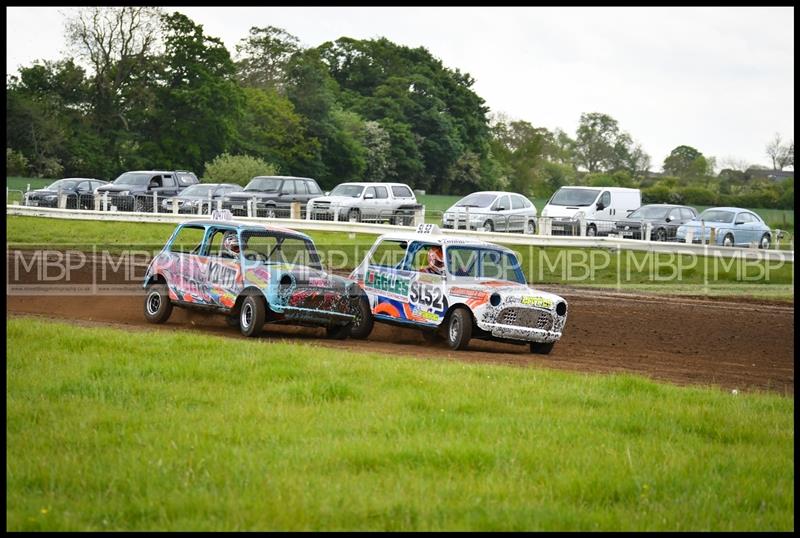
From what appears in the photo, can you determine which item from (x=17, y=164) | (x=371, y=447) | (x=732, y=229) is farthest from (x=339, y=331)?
(x=17, y=164)

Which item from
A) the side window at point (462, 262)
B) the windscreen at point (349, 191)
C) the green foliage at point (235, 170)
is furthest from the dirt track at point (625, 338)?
the green foliage at point (235, 170)

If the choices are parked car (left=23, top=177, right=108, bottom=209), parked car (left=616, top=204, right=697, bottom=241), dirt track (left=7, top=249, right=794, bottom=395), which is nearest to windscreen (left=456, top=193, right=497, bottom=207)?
parked car (left=616, top=204, right=697, bottom=241)

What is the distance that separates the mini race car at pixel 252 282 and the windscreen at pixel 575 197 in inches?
1013

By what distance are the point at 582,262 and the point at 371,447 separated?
23.8m

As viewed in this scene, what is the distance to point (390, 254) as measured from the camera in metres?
17.8

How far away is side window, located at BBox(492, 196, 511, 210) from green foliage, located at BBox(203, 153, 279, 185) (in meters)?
26.8

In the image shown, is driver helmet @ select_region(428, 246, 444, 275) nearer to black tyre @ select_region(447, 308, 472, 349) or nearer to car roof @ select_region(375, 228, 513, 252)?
car roof @ select_region(375, 228, 513, 252)

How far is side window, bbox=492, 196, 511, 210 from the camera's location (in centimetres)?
4178

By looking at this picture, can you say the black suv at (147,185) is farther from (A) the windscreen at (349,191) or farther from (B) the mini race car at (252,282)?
(B) the mini race car at (252,282)

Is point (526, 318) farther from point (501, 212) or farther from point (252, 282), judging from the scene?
point (501, 212)

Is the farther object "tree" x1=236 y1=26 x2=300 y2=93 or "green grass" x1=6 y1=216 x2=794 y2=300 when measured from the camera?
"tree" x1=236 y1=26 x2=300 y2=93

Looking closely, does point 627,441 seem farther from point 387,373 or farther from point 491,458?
point 387,373

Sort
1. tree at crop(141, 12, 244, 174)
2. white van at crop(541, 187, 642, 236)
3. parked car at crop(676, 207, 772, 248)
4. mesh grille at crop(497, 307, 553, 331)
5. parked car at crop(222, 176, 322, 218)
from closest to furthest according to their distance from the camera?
→ 1. mesh grille at crop(497, 307, 553, 331)
2. parked car at crop(676, 207, 772, 248)
3. white van at crop(541, 187, 642, 236)
4. parked car at crop(222, 176, 322, 218)
5. tree at crop(141, 12, 244, 174)

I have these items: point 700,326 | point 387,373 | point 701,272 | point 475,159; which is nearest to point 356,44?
point 475,159
